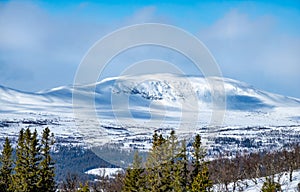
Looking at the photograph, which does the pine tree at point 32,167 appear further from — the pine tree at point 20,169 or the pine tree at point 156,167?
the pine tree at point 156,167

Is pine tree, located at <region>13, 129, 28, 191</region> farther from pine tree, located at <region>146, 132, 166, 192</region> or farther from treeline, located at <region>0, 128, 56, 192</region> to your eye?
pine tree, located at <region>146, 132, 166, 192</region>

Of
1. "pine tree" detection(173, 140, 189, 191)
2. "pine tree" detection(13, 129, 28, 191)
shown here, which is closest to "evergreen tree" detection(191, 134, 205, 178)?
"pine tree" detection(173, 140, 189, 191)

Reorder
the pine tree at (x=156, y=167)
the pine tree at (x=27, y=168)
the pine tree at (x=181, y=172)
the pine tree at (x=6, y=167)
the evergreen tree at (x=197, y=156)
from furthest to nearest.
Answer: the pine tree at (x=6, y=167), the evergreen tree at (x=197, y=156), the pine tree at (x=27, y=168), the pine tree at (x=181, y=172), the pine tree at (x=156, y=167)

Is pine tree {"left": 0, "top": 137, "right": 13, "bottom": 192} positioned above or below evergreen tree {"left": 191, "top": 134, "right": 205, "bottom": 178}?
below

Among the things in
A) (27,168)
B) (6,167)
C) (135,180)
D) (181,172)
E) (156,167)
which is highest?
(156,167)

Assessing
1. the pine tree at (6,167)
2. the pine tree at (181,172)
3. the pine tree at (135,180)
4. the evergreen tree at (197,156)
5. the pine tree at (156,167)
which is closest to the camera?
the pine tree at (156,167)

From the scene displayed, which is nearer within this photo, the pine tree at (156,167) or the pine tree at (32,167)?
the pine tree at (156,167)

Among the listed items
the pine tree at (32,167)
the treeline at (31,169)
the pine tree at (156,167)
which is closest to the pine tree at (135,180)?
the pine tree at (156,167)

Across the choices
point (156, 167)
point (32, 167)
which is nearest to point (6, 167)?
point (32, 167)

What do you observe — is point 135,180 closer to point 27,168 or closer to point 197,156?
point 197,156

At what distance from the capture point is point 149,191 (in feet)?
155

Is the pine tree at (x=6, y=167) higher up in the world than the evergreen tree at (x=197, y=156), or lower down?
lower down

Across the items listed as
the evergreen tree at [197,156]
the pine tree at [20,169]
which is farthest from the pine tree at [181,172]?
the pine tree at [20,169]

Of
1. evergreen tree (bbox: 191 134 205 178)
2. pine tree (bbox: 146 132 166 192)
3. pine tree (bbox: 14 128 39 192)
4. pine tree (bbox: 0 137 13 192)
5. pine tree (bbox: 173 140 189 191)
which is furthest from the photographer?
pine tree (bbox: 0 137 13 192)
